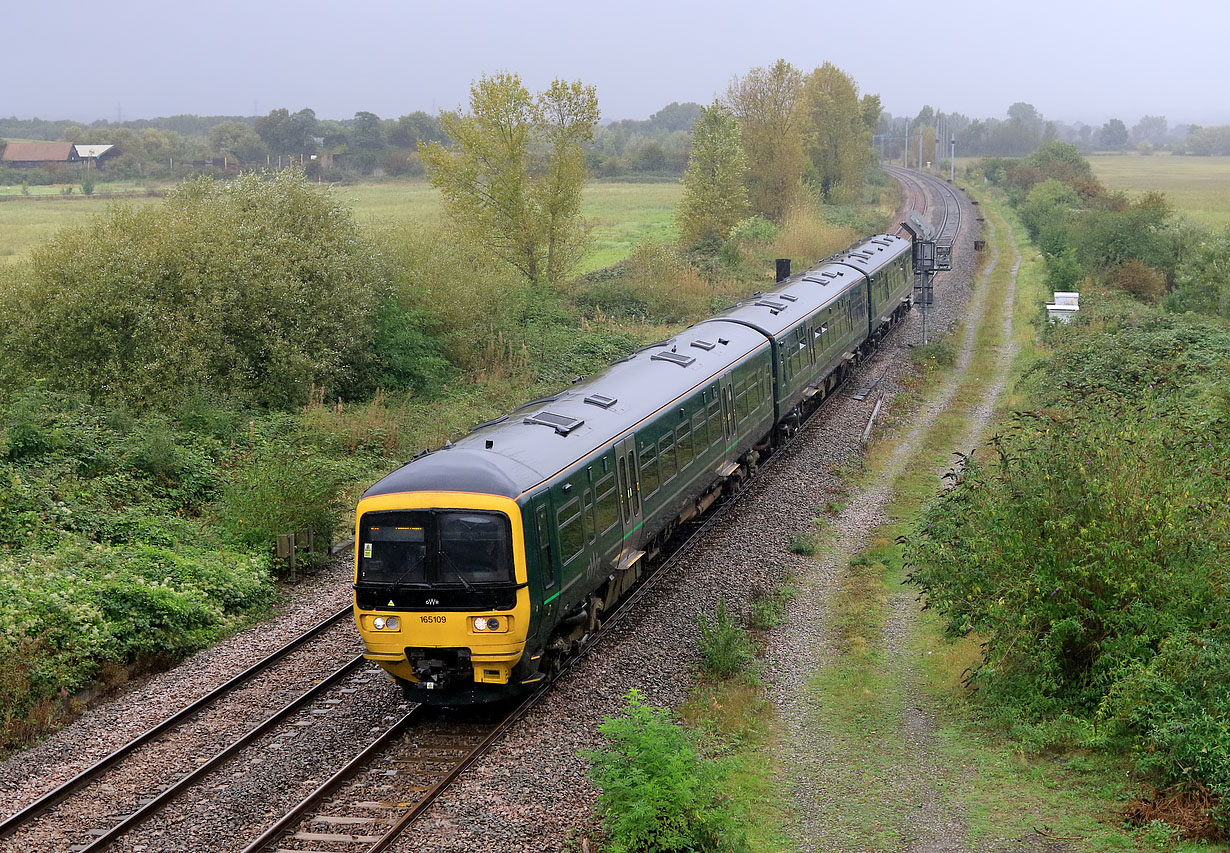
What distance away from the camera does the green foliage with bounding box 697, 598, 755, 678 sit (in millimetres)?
13797

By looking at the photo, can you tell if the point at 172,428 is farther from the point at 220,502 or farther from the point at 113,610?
the point at 113,610

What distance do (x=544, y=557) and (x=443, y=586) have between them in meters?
1.18

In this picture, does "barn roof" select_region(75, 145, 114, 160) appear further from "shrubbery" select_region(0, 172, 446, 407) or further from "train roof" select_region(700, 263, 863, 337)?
"train roof" select_region(700, 263, 863, 337)

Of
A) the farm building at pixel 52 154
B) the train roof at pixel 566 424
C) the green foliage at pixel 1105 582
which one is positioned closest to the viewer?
the green foliage at pixel 1105 582

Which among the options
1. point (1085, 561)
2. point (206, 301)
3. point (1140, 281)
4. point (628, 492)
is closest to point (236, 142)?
point (206, 301)

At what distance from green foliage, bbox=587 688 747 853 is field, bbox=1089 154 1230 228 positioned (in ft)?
161

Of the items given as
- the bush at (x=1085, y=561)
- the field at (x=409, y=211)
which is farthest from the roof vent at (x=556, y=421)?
the field at (x=409, y=211)

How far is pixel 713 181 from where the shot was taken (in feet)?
168

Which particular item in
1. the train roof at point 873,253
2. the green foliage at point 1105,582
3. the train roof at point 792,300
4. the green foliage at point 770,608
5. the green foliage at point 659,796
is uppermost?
the train roof at point 873,253

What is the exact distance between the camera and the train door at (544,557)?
12002 mm

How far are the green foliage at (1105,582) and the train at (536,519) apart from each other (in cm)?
424

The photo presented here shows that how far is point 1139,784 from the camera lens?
10.2 m

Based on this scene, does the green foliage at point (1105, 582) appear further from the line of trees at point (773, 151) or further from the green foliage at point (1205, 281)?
the line of trees at point (773, 151)

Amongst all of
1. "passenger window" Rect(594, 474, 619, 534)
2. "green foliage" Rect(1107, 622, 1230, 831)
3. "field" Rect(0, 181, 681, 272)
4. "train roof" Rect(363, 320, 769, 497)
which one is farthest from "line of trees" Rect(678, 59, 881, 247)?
"green foliage" Rect(1107, 622, 1230, 831)
